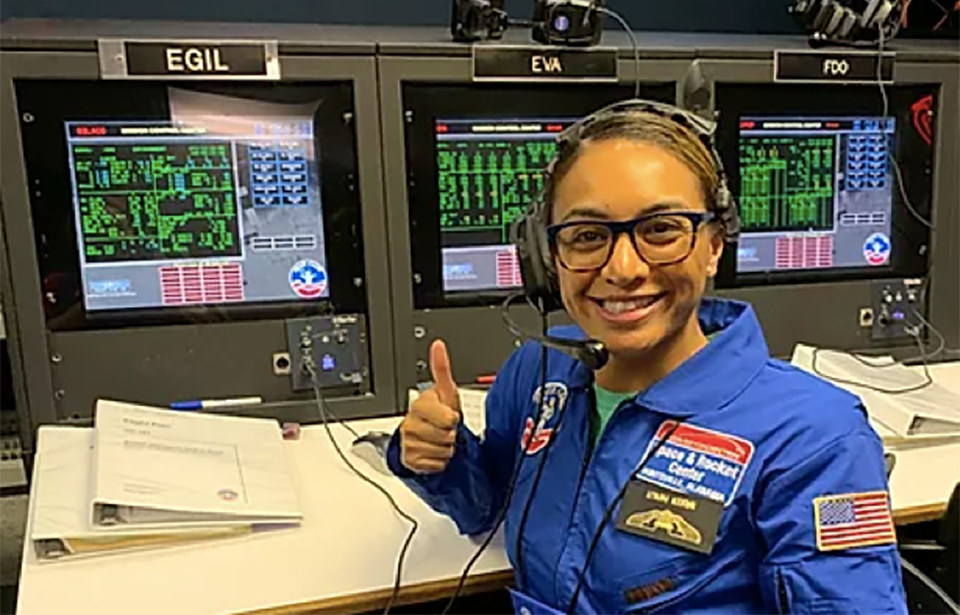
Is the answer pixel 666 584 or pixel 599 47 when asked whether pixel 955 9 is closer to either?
pixel 599 47

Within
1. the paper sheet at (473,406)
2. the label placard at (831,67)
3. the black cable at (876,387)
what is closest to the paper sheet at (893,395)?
the black cable at (876,387)

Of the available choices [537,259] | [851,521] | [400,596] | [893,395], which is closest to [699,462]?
[851,521]

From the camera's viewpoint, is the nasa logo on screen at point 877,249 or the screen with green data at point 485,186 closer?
the screen with green data at point 485,186

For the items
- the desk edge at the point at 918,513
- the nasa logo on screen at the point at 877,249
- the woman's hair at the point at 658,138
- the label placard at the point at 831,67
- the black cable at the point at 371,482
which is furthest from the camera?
the nasa logo on screen at the point at 877,249

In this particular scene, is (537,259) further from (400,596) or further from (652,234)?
(400,596)

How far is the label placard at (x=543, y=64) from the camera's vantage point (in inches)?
64.9

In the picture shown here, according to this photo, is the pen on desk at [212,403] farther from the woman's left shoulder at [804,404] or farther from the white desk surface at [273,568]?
the woman's left shoulder at [804,404]

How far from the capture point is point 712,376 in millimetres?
1049

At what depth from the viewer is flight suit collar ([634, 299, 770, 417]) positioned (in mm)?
1036

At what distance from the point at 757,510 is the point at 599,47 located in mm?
996

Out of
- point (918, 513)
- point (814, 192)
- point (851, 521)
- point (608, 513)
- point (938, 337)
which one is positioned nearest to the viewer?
point (851, 521)

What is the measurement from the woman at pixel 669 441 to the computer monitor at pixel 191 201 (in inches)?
23.7

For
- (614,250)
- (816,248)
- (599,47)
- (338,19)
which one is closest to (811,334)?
(816,248)

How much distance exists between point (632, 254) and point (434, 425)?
31 centimetres
